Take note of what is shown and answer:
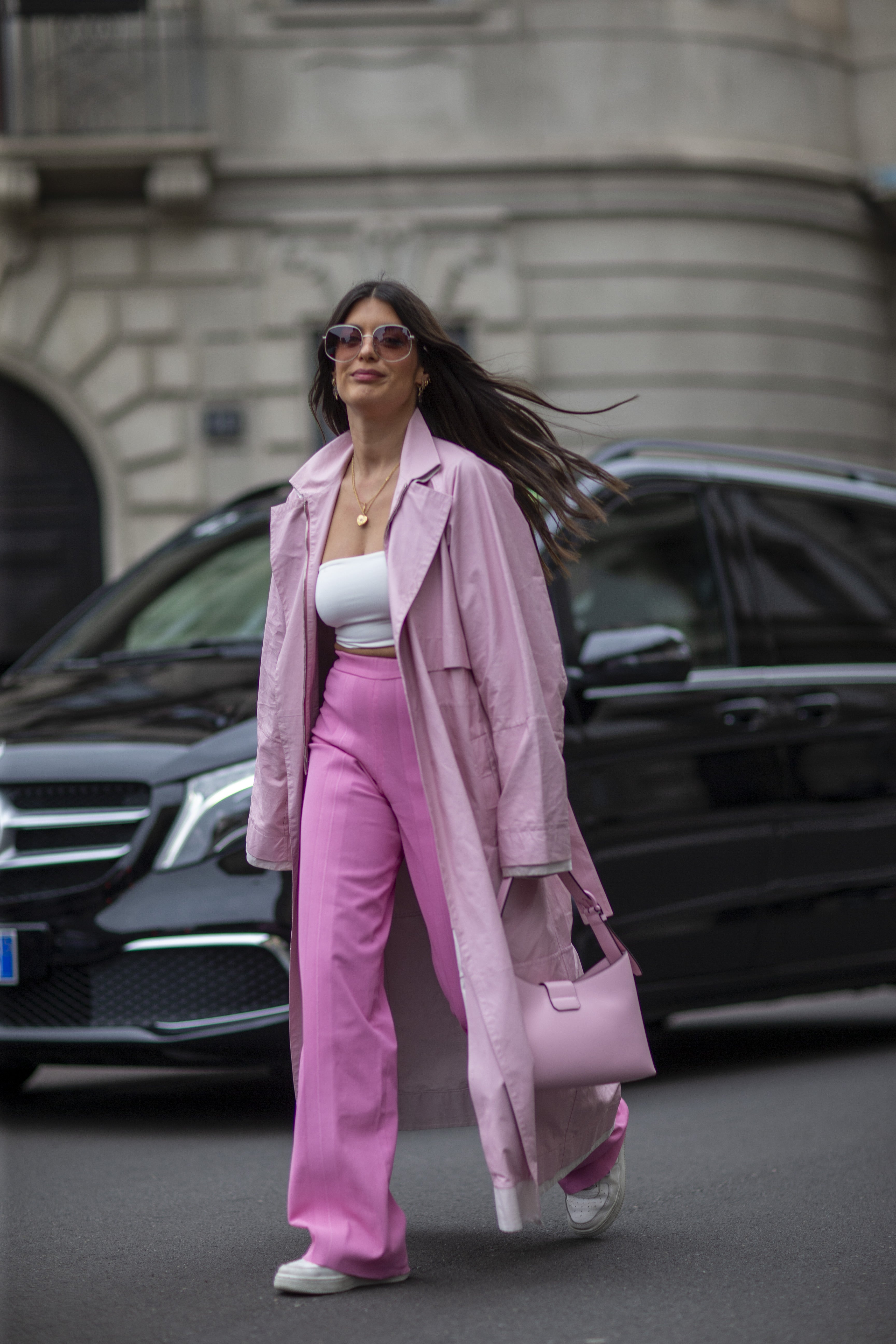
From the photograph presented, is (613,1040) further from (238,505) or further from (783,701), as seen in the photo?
(238,505)

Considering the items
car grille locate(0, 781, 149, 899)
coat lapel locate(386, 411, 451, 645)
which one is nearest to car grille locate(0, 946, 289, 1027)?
car grille locate(0, 781, 149, 899)

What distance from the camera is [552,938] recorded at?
3494 millimetres

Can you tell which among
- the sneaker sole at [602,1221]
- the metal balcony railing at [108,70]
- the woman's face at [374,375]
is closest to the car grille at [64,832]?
the woman's face at [374,375]

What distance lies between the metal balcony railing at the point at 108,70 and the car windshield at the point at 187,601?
980cm

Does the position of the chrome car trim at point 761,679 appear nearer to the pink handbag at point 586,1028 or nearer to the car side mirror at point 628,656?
the car side mirror at point 628,656

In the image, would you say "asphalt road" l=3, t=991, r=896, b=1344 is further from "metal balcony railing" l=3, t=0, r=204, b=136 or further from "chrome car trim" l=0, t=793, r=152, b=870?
"metal balcony railing" l=3, t=0, r=204, b=136

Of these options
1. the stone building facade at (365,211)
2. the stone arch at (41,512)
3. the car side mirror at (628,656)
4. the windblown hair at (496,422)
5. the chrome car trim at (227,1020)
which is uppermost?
the stone building facade at (365,211)

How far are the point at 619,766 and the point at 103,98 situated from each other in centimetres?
1148

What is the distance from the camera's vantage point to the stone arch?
15305 mm

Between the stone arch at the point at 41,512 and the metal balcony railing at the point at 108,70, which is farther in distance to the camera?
the stone arch at the point at 41,512

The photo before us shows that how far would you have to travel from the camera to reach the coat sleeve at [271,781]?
355 centimetres

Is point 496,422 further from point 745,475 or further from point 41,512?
point 41,512

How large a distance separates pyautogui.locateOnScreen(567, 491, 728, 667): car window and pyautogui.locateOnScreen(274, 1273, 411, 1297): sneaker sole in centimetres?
264

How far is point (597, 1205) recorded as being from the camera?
3664 millimetres
